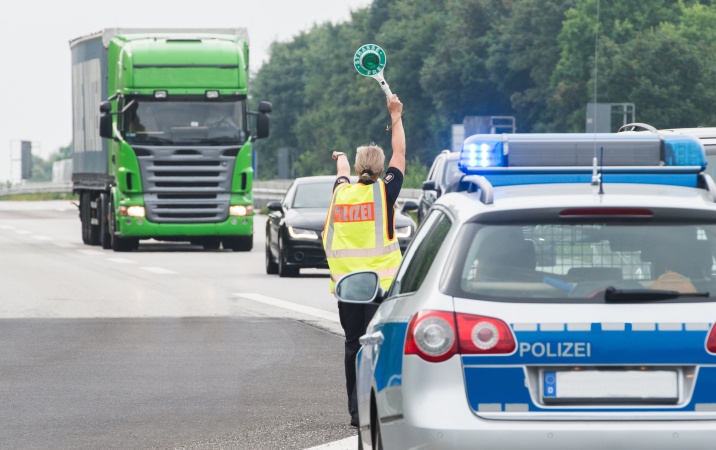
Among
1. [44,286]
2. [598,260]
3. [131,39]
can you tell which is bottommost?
[44,286]

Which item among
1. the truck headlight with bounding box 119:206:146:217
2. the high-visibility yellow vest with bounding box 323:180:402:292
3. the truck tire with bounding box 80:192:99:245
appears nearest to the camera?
the high-visibility yellow vest with bounding box 323:180:402:292

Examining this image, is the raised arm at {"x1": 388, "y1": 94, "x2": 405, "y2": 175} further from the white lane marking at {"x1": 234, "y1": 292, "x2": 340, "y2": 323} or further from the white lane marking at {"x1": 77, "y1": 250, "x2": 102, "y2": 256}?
the white lane marking at {"x1": 77, "y1": 250, "x2": 102, "y2": 256}

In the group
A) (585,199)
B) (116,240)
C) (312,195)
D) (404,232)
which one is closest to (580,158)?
(585,199)

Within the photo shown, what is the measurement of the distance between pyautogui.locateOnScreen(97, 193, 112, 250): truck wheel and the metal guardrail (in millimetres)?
17905

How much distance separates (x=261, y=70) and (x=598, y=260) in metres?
165

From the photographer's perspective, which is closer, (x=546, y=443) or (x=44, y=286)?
(x=546, y=443)

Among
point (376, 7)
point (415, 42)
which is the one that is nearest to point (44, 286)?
point (415, 42)

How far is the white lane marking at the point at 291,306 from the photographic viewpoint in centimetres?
1725

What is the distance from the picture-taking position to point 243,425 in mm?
9547

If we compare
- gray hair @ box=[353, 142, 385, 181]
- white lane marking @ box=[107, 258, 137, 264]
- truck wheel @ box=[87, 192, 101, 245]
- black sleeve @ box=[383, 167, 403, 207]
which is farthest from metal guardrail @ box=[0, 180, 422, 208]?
gray hair @ box=[353, 142, 385, 181]

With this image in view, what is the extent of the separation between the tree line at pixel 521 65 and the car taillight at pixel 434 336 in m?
71.0

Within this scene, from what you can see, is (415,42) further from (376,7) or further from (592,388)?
(592,388)

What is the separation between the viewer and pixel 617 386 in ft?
18.0

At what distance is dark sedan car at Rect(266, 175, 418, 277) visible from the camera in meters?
23.0
